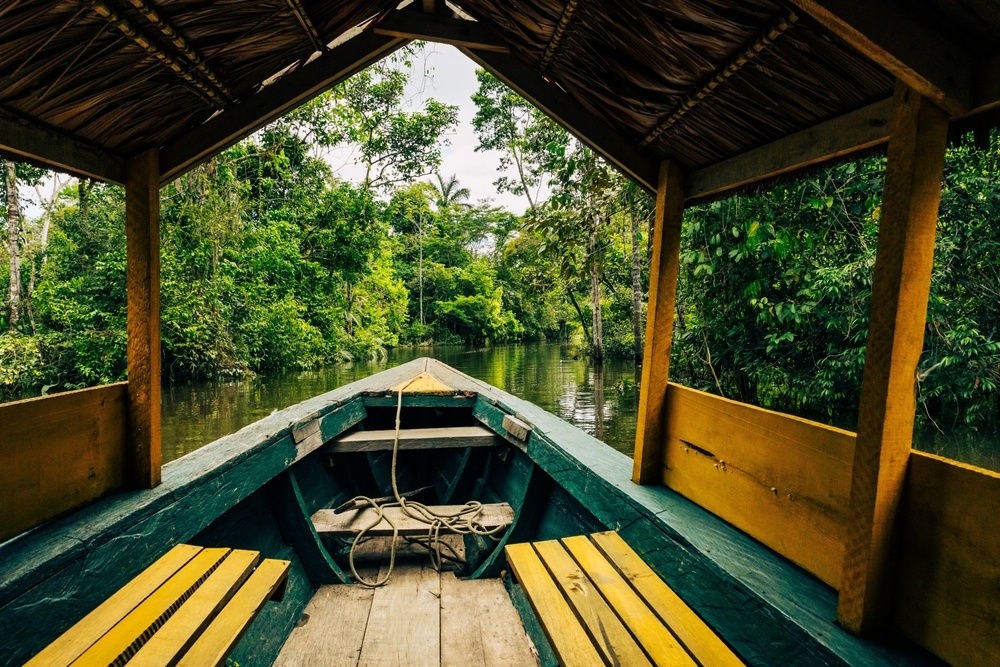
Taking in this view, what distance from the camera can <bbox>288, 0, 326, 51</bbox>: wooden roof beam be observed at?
134 centimetres

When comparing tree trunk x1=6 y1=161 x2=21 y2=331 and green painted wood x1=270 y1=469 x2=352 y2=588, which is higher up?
tree trunk x1=6 y1=161 x2=21 y2=331

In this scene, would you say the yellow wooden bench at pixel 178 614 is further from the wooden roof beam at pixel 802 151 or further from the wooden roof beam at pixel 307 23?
the wooden roof beam at pixel 802 151

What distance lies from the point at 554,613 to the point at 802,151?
127 centimetres

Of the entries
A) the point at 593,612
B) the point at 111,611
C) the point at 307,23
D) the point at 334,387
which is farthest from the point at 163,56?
the point at 334,387

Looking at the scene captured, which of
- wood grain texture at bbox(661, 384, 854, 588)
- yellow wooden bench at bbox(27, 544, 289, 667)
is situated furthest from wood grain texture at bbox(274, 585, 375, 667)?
wood grain texture at bbox(661, 384, 854, 588)

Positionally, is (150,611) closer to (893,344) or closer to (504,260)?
(893,344)

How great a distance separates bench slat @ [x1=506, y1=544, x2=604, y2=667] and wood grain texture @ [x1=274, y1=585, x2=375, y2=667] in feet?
2.67

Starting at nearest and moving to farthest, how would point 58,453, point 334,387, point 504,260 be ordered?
point 58,453, point 334,387, point 504,260

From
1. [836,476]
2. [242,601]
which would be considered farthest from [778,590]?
[242,601]

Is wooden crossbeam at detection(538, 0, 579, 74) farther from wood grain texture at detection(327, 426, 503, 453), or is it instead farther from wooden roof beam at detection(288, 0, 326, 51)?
wood grain texture at detection(327, 426, 503, 453)

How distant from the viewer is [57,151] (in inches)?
54.2

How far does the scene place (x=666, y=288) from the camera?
5.99 ft

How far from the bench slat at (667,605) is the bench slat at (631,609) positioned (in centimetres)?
2

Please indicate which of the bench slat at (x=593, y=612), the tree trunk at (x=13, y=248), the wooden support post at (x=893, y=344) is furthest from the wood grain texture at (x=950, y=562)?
the tree trunk at (x=13, y=248)
